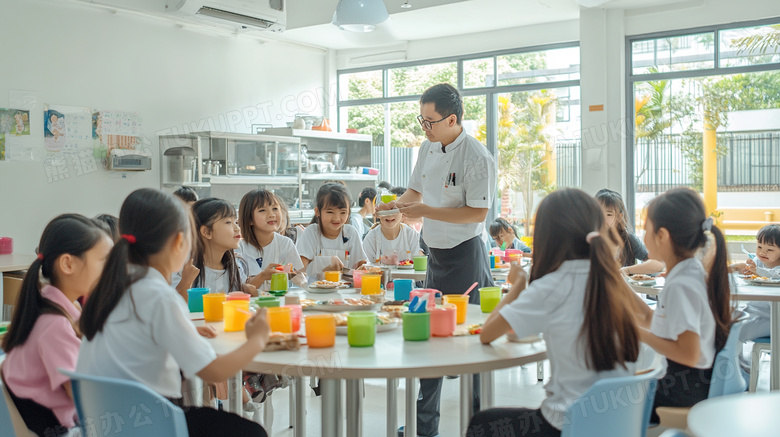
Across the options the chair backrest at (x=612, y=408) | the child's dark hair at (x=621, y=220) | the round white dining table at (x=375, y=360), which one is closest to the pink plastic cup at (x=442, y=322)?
the round white dining table at (x=375, y=360)

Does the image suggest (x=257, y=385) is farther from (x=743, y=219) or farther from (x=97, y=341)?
(x=743, y=219)

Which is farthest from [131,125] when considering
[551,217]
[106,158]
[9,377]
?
[551,217]

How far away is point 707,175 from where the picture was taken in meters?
6.57

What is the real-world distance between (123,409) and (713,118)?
247 inches

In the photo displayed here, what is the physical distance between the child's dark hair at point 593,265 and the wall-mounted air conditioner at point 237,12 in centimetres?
511

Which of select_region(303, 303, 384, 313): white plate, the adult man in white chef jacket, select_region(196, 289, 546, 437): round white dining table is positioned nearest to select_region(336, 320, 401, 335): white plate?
select_region(196, 289, 546, 437): round white dining table

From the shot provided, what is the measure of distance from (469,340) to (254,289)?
3.94 ft

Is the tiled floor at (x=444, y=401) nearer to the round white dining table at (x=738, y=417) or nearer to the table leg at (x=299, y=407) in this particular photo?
the table leg at (x=299, y=407)

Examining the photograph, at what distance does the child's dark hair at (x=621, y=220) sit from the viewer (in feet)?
13.6

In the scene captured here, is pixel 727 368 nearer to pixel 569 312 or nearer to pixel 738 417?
pixel 569 312

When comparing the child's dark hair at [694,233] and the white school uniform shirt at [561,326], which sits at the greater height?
the child's dark hair at [694,233]

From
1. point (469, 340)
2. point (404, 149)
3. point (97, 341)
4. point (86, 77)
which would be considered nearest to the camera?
point (97, 341)

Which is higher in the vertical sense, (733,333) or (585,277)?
(585,277)

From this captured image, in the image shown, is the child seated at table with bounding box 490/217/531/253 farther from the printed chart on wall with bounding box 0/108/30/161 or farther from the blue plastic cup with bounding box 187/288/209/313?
the printed chart on wall with bounding box 0/108/30/161
